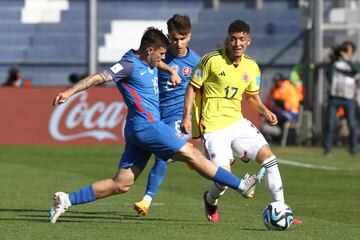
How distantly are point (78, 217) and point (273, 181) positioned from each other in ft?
7.00

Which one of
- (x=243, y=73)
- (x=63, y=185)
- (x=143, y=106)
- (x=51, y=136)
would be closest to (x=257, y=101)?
(x=243, y=73)

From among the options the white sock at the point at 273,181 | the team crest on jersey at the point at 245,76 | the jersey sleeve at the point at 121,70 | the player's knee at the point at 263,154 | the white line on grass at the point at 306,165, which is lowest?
the white line on grass at the point at 306,165

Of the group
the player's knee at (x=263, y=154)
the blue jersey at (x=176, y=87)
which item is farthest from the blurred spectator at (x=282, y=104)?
the player's knee at (x=263, y=154)

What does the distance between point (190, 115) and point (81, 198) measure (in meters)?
1.31

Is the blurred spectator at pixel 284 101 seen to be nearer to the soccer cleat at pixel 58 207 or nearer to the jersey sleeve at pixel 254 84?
the jersey sleeve at pixel 254 84

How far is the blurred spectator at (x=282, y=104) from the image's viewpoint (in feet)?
95.3

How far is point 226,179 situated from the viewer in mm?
11008

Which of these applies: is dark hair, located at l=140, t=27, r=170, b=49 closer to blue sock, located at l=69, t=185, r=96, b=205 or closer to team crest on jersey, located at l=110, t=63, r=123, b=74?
team crest on jersey, located at l=110, t=63, r=123, b=74

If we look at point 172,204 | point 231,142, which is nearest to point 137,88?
point 231,142

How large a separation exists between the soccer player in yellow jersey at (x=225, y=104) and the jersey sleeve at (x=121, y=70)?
2.23 feet

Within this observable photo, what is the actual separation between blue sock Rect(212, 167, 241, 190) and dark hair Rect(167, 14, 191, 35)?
187 cm

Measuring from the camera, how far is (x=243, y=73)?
11711mm

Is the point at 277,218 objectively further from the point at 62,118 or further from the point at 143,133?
the point at 62,118

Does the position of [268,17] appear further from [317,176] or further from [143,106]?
[143,106]
